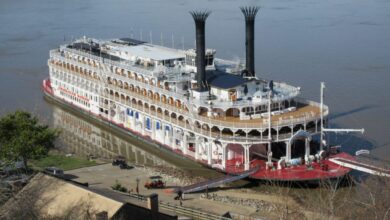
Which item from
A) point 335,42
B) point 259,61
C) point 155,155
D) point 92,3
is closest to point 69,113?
point 155,155

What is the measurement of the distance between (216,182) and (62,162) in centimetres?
1003

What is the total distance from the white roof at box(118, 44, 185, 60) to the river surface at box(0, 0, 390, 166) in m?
6.66

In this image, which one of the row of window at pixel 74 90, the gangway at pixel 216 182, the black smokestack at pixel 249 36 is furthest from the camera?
the row of window at pixel 74 90

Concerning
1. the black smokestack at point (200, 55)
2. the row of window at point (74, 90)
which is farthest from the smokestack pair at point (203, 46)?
the row of window at point (74, 90)

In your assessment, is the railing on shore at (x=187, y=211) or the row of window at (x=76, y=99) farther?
the row of window at (x=76, y=99)

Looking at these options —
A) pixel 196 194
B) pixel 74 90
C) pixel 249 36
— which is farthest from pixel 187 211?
pixel 74 90

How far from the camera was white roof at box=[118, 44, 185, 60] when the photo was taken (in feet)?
156

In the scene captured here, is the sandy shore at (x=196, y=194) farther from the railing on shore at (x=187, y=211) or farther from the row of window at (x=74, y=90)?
the row of window at (x=74, y=90)

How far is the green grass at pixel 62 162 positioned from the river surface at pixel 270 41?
5.43 metres

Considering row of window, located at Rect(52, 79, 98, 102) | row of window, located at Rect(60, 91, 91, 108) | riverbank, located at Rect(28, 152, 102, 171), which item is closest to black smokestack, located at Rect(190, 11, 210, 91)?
riverbank, located at Rect(28, 152, 102, 171)

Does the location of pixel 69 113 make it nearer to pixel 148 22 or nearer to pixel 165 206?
pixel 165 206

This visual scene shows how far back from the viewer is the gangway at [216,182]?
33.5 metres

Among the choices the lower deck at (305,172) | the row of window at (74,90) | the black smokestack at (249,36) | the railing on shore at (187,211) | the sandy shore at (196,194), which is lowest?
the sandy shore at (196,194)

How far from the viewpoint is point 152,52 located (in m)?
49.7
